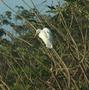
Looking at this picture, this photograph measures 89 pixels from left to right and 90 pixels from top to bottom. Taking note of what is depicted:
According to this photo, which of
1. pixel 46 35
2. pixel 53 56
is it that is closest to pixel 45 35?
pixel 46 35

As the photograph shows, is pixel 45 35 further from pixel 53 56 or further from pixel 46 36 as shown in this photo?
pixel 53 56

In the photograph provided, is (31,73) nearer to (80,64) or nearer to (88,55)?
(88,55)

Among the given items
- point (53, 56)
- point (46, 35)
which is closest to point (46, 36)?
point (46, 35)

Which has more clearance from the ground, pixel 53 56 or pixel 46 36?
pixel 46 36

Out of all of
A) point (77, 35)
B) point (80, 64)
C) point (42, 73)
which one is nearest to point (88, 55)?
point (80, 64)

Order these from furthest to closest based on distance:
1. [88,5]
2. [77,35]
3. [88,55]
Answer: [77,35] → [88,5] → [88,55]

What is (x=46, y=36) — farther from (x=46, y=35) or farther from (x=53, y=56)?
(x=53, y=56)

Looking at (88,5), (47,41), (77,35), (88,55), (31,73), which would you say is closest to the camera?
(47,41)

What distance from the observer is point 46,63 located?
22.0ft

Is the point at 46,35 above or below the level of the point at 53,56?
above

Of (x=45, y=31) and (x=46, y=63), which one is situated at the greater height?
(x=45, y=31)

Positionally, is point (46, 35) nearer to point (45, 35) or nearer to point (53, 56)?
point (45, 35)

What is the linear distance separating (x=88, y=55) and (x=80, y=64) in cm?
62

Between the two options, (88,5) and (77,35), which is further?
(77,35)
